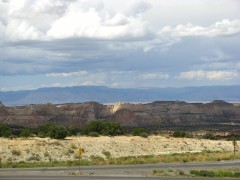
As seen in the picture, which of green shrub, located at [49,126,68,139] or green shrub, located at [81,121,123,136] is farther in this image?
green shrub, located at [81,121,123,136]

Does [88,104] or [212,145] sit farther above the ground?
[88,104]

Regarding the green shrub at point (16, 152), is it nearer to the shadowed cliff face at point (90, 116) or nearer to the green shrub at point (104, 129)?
the green shrub at point (104, 129)

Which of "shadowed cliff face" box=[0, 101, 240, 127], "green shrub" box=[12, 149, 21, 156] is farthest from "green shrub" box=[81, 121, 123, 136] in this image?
"shadowed cliff face" box=[0, 101, 240, 127]

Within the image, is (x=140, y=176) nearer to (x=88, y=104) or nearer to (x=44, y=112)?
(x=44, y=112)

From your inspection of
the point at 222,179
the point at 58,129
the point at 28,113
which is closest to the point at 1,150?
the point at 58,129

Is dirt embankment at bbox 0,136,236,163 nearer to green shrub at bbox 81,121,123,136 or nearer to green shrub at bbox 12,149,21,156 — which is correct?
green shrub at bbox 12,149,21,156

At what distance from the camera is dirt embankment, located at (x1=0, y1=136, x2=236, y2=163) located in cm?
5853

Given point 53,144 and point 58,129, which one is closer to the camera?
point 53,144

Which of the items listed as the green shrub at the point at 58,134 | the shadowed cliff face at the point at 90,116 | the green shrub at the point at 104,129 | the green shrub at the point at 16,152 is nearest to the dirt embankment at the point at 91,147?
the green shrub at the point at 16,152

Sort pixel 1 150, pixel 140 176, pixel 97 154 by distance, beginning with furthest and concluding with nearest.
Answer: pixel 97 154 < pixel 1 150 < pixel 140 176

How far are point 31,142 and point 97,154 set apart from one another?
870 centimetres

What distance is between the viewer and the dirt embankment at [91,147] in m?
58.5

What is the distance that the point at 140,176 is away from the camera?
112 ft

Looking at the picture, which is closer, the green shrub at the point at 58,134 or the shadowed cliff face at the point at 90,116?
the green shrub at the point at 58,134
